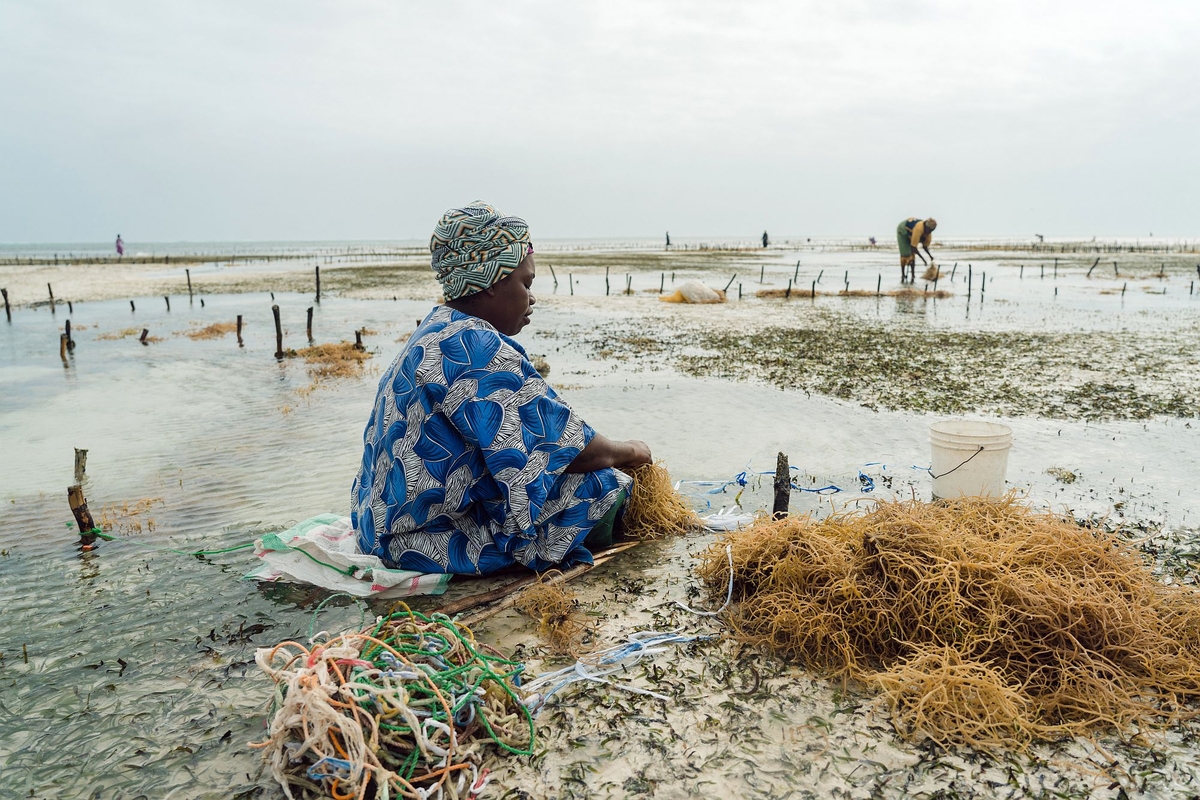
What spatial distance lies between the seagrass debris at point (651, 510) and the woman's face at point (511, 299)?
4.08ft

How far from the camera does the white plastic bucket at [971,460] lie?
439cm

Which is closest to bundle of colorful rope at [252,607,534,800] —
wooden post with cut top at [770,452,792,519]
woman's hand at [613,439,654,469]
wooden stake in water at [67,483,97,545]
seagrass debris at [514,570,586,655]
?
seagrass debris at [514,570,586,655]

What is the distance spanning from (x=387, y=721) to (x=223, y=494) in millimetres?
4344

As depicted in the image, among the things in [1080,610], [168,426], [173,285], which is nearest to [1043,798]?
[1080,610]

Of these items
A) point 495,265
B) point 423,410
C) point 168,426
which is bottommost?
point 168,426

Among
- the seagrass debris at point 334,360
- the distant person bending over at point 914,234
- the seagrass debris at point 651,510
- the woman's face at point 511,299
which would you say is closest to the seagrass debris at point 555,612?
the seagrass debris at point 651,510

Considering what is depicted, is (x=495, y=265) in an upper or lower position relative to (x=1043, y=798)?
upper

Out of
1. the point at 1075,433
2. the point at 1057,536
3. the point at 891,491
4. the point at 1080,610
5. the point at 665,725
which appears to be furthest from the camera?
the point at 1075,433

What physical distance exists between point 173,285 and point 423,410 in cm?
3783

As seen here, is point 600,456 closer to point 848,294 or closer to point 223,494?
point 223,494

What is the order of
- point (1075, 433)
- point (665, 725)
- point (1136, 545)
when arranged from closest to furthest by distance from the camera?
point (665, 725) < point (1136, 545) < point (1075, 433)

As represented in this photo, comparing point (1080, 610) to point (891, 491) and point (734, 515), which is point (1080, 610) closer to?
point (734, 515)

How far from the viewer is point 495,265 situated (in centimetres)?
344

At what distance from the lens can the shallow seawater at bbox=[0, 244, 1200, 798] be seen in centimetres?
263
